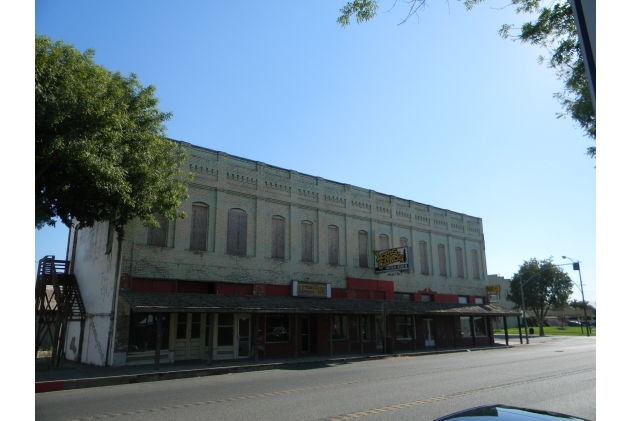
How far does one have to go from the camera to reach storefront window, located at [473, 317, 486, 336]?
114 ft

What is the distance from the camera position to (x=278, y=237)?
24.8 m

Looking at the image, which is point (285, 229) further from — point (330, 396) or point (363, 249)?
point (330, 396)

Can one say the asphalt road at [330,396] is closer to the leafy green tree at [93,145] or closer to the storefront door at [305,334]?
the leafy green tree at [93,145]

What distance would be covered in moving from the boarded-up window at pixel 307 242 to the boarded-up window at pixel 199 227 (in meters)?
6.02

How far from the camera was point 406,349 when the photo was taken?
28.5m

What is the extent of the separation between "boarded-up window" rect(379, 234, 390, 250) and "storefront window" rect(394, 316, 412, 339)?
14.7 feet

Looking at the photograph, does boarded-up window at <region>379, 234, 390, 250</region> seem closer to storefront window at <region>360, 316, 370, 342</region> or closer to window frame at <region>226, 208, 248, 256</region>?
storefront window at <region>360, 316, 370, 342</region>

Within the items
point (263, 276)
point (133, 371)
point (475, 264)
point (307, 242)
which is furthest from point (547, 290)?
point (133, 371)

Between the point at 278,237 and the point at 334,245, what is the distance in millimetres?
4076

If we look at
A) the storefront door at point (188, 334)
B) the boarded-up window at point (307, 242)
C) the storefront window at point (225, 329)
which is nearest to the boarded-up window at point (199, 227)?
the storefront door at point (188, 334)

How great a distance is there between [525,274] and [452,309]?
132 ft

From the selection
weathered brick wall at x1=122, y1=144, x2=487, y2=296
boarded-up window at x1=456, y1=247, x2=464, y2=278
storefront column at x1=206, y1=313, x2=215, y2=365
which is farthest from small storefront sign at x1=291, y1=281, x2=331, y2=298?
boarded-up window at x1=456, y1=247, x2=464, y2=278

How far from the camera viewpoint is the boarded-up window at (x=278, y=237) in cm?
2450
